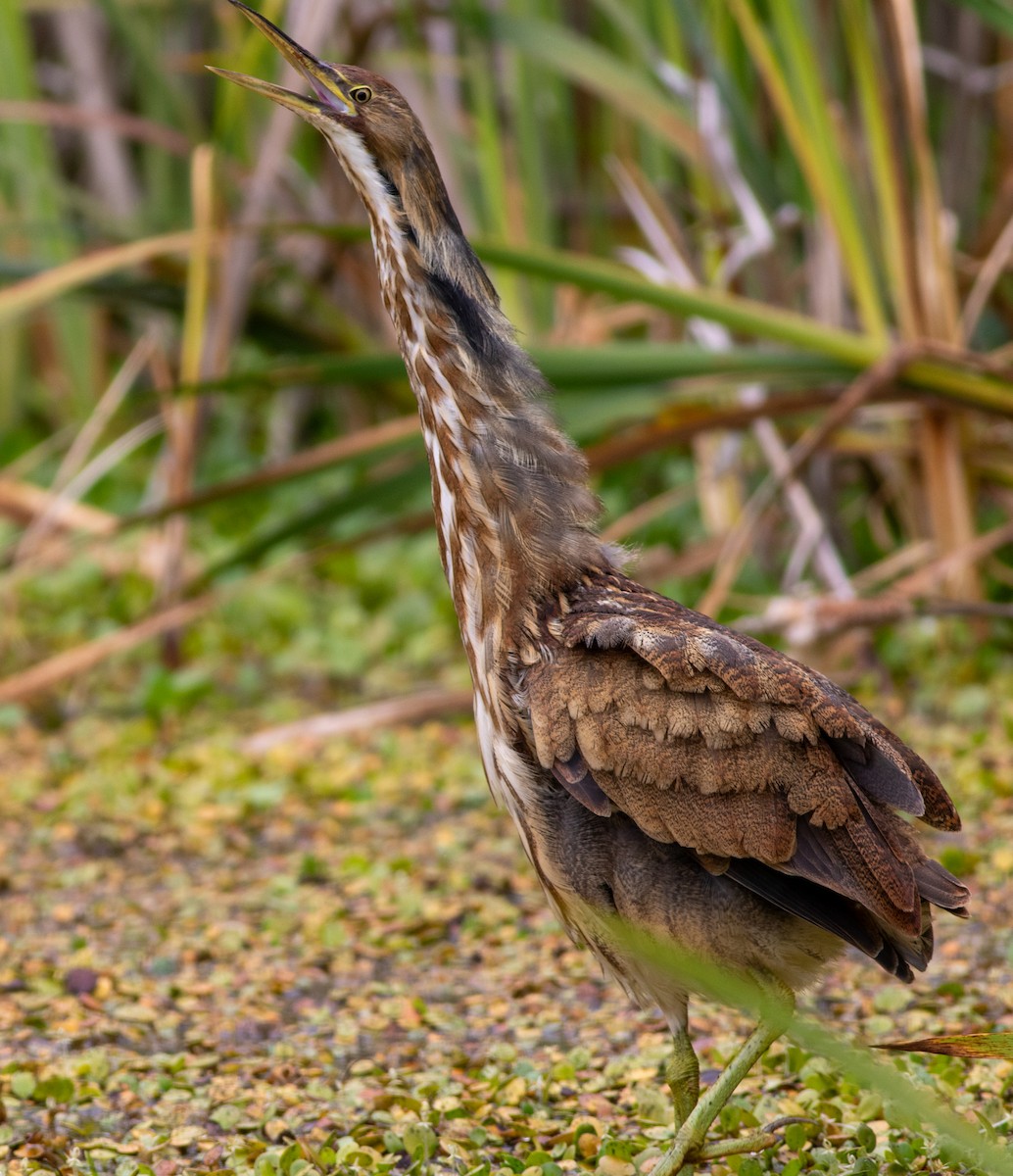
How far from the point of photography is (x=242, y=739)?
4492mm

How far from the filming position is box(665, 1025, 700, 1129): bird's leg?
7.76ft

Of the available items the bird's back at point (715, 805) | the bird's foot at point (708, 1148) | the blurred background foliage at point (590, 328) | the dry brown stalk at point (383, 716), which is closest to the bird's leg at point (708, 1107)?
the bird's foot at point (708, 1148)

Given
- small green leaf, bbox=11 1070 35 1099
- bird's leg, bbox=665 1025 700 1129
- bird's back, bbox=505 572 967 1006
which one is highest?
bird's back, bbox=505 572 967 1006

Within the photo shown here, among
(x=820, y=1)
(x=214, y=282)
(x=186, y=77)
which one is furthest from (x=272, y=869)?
(x=186, y=77)

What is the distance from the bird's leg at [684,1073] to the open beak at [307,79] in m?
1.43

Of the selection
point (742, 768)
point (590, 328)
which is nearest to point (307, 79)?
point (742, 768)

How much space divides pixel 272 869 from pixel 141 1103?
118 cm

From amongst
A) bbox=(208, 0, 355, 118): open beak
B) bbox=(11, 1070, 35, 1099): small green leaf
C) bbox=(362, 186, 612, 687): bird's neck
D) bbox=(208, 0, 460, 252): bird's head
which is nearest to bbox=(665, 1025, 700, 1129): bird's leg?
bbox=(362, 186, 612, 687): bird's neck

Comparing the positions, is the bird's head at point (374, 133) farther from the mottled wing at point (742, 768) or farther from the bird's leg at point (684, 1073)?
the bird's leg at point (684, 1073)

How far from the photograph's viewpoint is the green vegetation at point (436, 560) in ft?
8.76

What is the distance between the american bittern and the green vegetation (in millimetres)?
306

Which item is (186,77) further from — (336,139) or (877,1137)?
(877,1137)

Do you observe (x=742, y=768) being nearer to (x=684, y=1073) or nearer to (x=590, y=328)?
(x=684, y=1073)

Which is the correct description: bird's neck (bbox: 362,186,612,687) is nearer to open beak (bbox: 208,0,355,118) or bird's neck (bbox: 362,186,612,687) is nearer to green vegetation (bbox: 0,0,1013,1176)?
open beak (bbox: 208,0,355,118)
